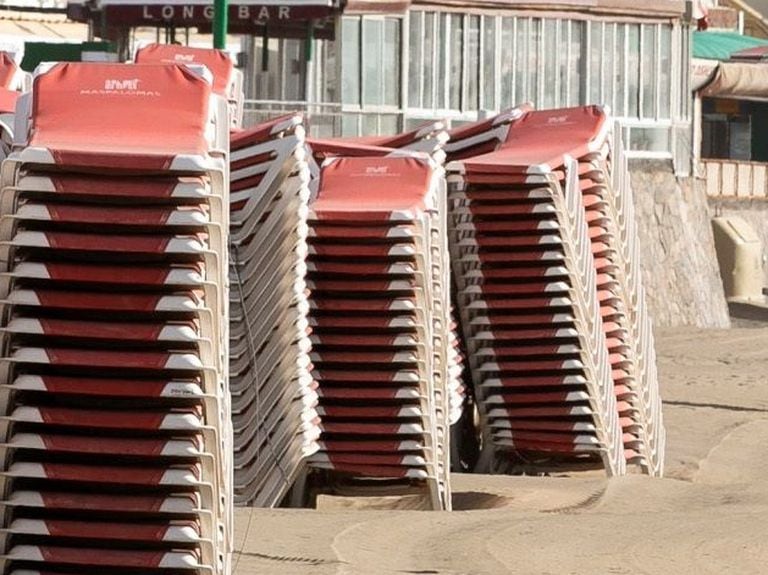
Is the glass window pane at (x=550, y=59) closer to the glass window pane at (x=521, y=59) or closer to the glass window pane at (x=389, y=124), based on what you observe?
the glass window pane at (x=521, y=59)

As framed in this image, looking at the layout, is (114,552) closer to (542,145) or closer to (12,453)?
(12,453)

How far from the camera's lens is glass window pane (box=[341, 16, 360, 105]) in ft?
111

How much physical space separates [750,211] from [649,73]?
386 inches

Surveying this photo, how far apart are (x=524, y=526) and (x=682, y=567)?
5.44ft

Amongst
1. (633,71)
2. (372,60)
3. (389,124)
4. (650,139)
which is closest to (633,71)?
(633,71)

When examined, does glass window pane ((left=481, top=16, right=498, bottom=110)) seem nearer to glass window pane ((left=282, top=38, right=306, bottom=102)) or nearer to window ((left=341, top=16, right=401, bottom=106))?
window ((left=341, top=16, right=401, bottom=106))

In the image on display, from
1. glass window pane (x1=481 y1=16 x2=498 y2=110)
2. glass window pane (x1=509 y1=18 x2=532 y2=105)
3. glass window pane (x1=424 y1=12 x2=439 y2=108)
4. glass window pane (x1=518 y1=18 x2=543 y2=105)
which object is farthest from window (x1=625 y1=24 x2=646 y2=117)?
glass window pane (x1=424 y1=12 x2=439 y2=108)

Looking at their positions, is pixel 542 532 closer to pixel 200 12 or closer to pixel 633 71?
pixel 200 12

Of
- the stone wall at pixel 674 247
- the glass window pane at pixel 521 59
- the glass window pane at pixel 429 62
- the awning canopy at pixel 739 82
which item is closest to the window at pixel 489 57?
the glass window pane at pixel 521 59

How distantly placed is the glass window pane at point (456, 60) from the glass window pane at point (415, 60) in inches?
23.8

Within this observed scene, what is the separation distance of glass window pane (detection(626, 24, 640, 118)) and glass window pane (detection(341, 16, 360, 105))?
4.91m

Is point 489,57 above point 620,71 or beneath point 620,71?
above

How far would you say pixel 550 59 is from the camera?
36406 mm

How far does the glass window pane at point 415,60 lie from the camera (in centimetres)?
→ 3472
